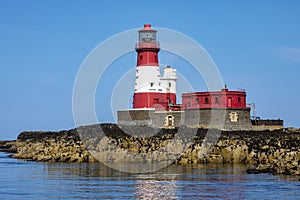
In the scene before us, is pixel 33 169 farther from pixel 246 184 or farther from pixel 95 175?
pixel 246 184

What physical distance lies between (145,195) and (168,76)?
2590 centimetres

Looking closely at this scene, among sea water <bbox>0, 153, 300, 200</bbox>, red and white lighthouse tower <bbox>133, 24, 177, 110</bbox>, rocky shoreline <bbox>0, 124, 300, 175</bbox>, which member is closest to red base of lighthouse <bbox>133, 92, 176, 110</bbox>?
red and white lighthouse tower <bbox>133, 24, 177, 110</bbox>

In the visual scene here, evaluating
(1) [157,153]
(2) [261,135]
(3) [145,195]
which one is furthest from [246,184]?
(2) [261,135]

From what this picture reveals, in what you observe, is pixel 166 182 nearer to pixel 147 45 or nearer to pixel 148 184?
pixel 148 184

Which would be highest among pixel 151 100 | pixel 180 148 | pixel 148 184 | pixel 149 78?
pixel 149 78

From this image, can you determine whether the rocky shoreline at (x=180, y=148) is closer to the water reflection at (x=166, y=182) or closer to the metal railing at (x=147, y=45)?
the water reflection at (x=166, y=182)

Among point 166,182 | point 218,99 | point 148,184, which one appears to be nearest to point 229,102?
point 218,99

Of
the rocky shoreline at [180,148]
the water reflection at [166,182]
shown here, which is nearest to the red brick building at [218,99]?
the rocky shoreline at [180,148]

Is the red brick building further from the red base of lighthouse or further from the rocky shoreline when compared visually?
the rocky shoreline

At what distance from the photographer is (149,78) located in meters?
44.5

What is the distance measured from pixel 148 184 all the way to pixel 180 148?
10.0m

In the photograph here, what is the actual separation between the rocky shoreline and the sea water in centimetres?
185

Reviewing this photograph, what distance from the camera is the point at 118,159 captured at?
3328 cm

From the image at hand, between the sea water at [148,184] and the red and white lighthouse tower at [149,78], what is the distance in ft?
45.7
